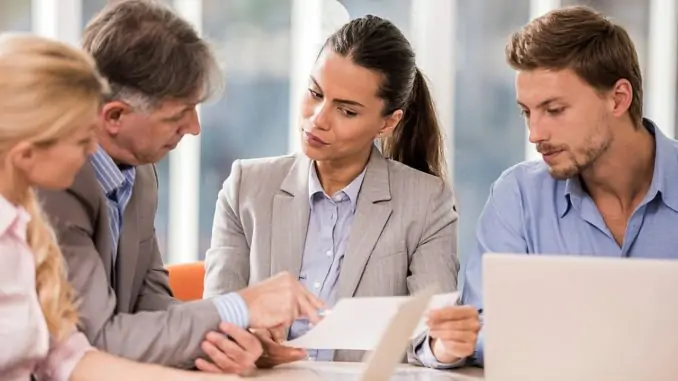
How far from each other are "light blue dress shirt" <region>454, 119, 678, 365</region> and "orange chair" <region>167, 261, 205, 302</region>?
2.39 ft

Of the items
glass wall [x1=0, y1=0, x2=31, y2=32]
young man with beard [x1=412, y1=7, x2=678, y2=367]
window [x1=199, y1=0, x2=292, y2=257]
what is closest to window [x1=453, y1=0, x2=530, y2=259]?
window [x1=199, y1=0, x2=292, y2=257]

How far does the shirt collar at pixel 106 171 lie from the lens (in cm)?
174

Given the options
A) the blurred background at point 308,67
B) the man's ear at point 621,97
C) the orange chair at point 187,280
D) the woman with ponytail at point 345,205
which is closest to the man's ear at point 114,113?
the woman with ponytail at point 345,205

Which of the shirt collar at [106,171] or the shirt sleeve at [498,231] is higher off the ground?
the shirt collar at [106,171]

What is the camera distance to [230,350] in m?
1.70

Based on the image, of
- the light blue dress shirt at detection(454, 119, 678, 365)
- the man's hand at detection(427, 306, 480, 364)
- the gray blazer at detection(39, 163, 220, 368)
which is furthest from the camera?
→ the light blue dress shirt at detection(454, 119, 678, 365)

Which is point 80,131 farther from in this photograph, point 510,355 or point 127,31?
point 510,355

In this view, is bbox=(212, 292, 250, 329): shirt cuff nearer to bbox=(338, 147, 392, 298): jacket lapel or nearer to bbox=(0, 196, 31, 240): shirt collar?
bbox=(0, 196, 31, 240): shirt collar

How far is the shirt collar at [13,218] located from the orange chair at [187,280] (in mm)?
1027

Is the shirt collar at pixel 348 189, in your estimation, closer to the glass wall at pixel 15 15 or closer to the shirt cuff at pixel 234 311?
the shirt cuff at pixel 234 311

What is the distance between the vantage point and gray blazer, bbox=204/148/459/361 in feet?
7.32

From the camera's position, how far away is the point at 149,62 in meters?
1.68

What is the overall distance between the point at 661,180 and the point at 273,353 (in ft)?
2.75

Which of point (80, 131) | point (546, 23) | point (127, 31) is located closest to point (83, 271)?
point (80, 131)
